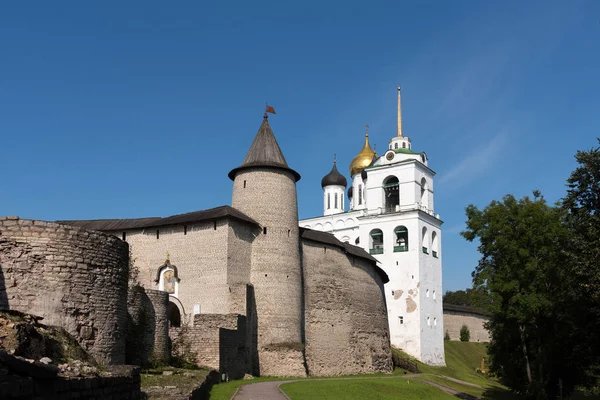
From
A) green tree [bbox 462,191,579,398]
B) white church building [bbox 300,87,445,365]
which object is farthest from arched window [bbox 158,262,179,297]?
white church building [bbox 300,87,445,365]

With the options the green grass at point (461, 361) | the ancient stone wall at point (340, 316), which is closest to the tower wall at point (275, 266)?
the ancient stone wall at point (340, 316)

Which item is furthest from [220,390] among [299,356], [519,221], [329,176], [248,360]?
[329,176]

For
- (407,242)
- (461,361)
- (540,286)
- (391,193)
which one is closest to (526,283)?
(540,286)

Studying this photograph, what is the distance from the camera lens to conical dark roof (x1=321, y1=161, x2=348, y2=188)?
71.1 m

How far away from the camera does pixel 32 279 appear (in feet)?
39.4

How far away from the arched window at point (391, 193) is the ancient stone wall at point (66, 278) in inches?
1851

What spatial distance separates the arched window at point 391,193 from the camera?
195 feet

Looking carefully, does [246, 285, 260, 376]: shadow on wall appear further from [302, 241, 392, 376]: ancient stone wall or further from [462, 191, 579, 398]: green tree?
[462, 191, 579, 398]: green tree

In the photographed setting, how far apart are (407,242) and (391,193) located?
5797 millimetres

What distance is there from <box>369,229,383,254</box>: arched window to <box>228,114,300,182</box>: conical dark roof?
83.6 ft

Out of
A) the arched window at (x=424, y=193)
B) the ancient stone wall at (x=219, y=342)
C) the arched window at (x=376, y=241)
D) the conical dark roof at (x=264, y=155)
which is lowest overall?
the ancient stone wall at (x=219, y=342)

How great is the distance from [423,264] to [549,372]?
31.3 meters

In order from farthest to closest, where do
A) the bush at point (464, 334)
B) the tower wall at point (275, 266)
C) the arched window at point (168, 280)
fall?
the bush at point (464, 334) < the arched window at point (168, 280) < the tower wall at point (275, 266)

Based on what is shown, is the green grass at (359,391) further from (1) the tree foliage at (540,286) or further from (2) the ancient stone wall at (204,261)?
(2) the ancient stone wall at (204,261)
